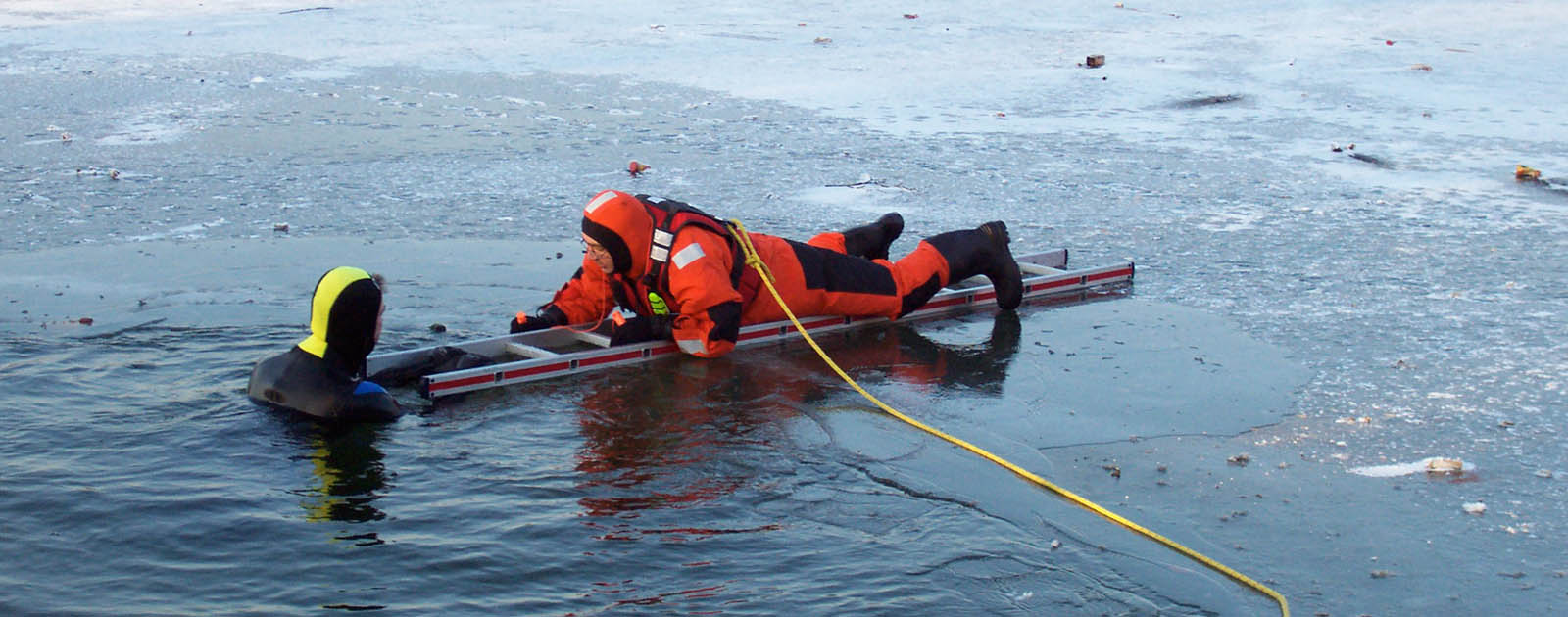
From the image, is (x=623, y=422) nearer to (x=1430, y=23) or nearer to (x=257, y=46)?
(x=257, y=46)

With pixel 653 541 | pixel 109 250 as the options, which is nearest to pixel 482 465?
pixel 653 541

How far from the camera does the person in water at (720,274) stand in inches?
257

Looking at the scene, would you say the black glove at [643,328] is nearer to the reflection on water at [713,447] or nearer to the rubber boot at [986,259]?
the reflection on water at [713,447]

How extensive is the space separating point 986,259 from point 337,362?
3177 millimetres

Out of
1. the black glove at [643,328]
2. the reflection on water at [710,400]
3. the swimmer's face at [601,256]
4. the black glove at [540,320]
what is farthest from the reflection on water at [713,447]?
the black glove at [540,320]

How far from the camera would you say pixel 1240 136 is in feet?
37.7

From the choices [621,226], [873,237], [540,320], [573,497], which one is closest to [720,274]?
[621,226]

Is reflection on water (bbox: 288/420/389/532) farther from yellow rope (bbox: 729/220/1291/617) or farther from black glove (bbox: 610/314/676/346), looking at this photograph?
yellow rope (bbox: 729/220/1291/617)

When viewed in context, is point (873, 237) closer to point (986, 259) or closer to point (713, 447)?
point (986, 259)

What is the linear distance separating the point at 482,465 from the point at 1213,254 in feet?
15.5

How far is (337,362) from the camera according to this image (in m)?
5.93

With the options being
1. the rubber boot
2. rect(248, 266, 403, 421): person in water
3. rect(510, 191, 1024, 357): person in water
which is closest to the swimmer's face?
rect(510, 191, 1024, 357): person in water

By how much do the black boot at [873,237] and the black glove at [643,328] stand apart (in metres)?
1.18

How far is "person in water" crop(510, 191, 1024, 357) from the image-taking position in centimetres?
652
